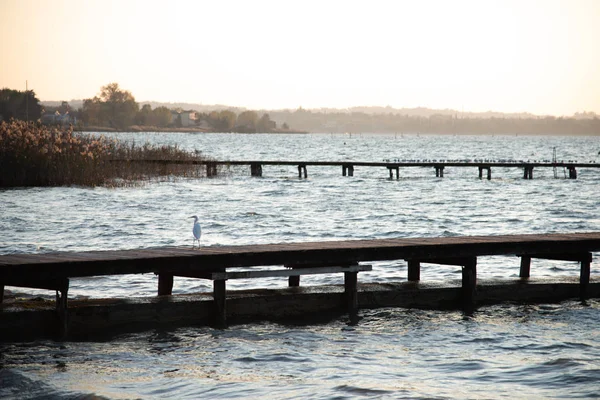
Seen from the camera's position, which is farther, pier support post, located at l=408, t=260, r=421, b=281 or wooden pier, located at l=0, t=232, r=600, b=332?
pier support post, located at l=408, t=260, r=421, b=281

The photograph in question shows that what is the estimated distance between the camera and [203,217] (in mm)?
35969

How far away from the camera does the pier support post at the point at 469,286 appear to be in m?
14.9

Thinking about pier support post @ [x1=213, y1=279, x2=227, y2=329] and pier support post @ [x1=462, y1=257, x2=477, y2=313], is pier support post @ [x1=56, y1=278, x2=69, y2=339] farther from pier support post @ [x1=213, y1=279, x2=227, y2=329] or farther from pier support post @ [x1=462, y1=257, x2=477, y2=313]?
pier support post @ [x1=462, y1=257, x2=477, y2=313]

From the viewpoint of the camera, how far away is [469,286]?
1508 cm

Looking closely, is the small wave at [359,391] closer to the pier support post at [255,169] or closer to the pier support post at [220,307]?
the pier support post at [220,307]

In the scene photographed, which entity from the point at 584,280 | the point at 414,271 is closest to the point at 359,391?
the point at 414,271

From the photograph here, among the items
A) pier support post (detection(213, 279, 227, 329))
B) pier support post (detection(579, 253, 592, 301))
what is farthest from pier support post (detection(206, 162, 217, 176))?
pier support post (detection(213, 279, 227, 329))

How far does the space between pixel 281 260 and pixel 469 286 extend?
12.3 feet

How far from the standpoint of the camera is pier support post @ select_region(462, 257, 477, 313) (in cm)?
1494

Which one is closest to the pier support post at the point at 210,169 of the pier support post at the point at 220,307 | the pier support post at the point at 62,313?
the pier support post at the point at 220,307

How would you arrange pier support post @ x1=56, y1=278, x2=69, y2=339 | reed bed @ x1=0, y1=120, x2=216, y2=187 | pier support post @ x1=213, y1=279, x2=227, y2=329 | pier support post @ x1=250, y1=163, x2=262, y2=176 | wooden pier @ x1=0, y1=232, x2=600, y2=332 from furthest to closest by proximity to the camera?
pier support post @ x1=250, y1=163, x2=262, y2=176 < reed bed @ x1=0, y1=120, x2=216, y2=187 < pier support post @ x1=213, y1=279, x2=227, y2=329 < pier support post @ x1=56, y1=278, x2=69, y2=339 < wooden pier @ x1=0, y1=232, x2=600, y2=332

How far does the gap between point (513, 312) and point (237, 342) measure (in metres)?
5.14

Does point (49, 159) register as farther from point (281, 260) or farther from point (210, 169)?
point (281, 260)

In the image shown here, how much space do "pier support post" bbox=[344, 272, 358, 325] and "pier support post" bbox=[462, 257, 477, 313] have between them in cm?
205
